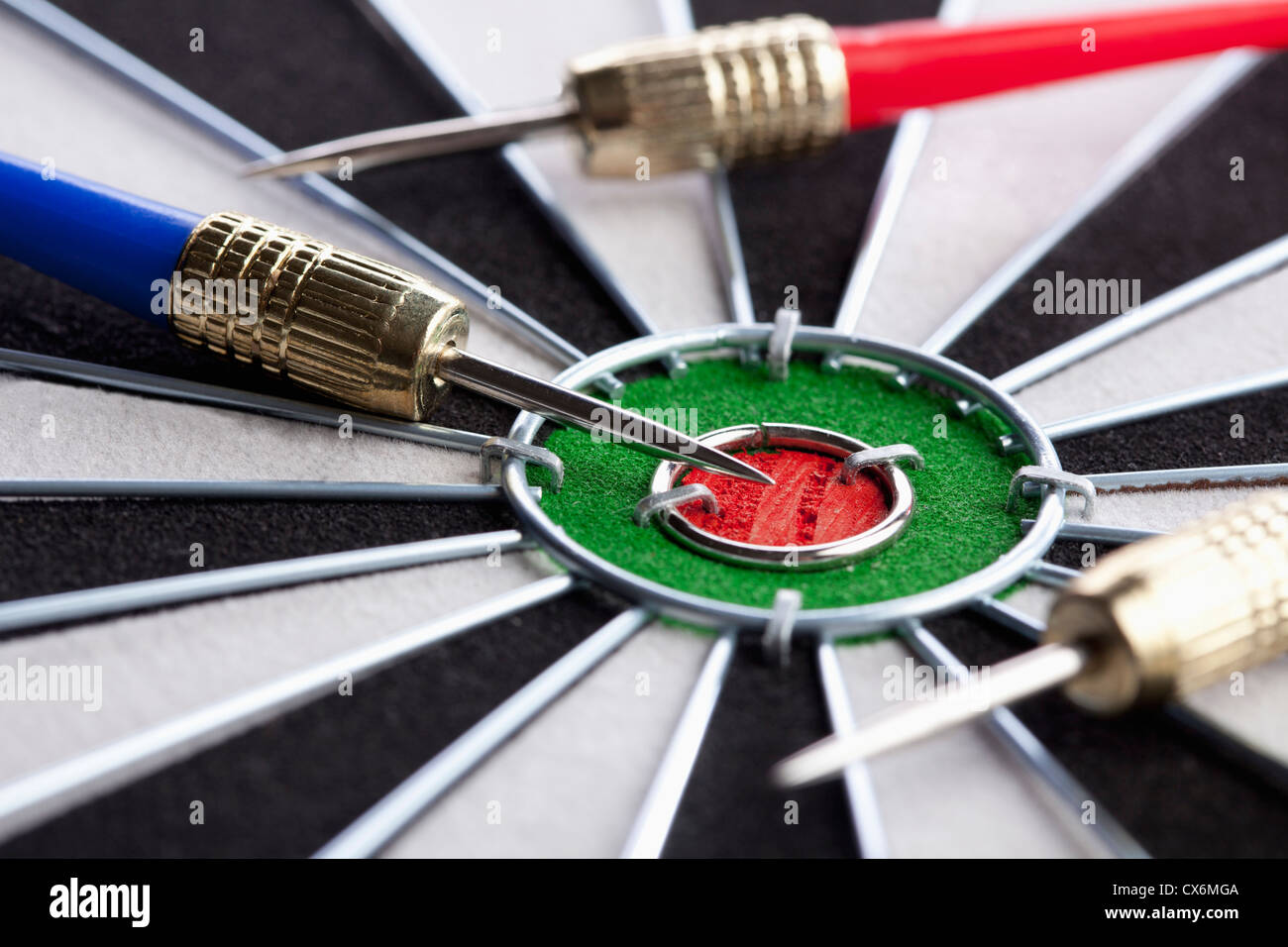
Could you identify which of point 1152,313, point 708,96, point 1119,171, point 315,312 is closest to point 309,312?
point 315,312

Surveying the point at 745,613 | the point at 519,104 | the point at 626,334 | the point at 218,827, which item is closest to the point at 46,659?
the point at 218,827

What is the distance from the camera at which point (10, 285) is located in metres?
1.21

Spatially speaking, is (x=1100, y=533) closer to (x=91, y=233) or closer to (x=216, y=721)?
(x=216, y=721)

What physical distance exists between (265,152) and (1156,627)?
1006 millimetres

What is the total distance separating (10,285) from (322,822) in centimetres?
71

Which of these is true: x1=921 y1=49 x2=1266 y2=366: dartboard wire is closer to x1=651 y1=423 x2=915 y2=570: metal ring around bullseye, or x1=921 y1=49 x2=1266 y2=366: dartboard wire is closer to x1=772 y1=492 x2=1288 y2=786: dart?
x1=651 y1=423 x2=915 y2=570: metal ring around bullseye

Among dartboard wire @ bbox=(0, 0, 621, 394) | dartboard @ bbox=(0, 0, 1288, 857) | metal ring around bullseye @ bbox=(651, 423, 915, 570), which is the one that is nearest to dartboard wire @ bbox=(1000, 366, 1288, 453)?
dartboard @ bbox=(0, 0, 1288, 857)

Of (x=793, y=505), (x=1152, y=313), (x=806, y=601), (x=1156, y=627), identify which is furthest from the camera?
(x=1152, y=313)

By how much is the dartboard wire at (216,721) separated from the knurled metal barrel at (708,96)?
Result: 1.24 feet

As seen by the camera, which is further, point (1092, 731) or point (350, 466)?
point (350, 466)

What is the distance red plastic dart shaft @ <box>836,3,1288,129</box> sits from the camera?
1127 mm

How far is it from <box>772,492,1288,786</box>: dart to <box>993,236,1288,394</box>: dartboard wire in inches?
14.3

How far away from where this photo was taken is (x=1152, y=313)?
120 centimetres
